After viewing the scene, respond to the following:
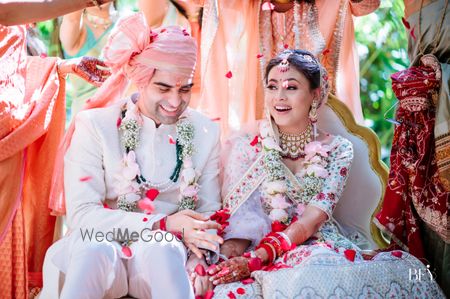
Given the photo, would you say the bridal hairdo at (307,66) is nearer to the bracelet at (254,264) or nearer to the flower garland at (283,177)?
the flower garland at (283,177)

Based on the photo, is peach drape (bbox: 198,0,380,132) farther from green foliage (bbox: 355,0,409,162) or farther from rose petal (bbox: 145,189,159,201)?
green foliage (bbox: 355,0,409,162)

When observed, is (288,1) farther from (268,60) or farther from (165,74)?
(165,74)

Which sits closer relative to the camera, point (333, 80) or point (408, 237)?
point (408, 237)

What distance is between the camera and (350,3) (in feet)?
14.3

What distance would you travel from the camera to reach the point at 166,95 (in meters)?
3.61

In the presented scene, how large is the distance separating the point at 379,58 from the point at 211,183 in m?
7.14

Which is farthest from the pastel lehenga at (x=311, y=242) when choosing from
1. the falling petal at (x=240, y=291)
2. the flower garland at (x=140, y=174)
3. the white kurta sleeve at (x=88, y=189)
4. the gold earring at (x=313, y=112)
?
the white kurta sleeve at (x=88, y=189)

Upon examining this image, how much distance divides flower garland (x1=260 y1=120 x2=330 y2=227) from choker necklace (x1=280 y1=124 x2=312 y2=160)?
1.5 inches

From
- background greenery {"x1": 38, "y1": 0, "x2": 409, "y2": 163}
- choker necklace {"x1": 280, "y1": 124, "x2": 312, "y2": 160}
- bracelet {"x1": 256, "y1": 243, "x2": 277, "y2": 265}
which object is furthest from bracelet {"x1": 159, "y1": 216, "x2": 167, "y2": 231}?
background greenery {"x1": 38, "y1": 0, "x2": 409, "y2": 163}

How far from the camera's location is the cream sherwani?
308 centimetres

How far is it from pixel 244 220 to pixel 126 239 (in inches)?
24.4

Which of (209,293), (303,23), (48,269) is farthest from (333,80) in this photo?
(48,269)

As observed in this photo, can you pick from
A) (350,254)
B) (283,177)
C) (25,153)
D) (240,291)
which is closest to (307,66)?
(283,177)

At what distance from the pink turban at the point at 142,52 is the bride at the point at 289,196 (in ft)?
1.69
